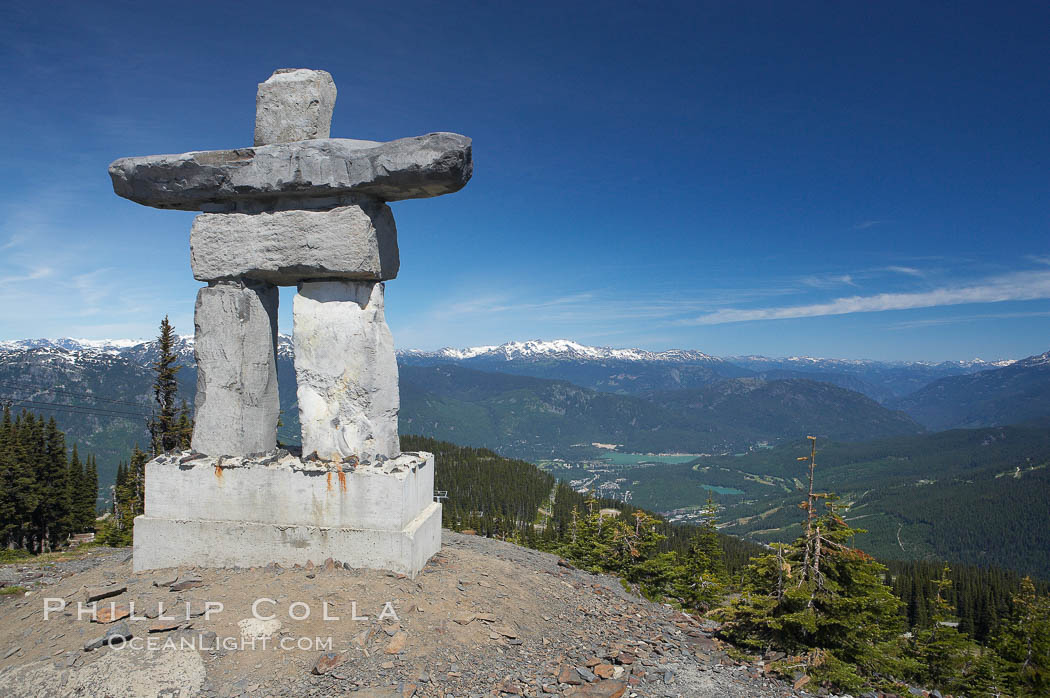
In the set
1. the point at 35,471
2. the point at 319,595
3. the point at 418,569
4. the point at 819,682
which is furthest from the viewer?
the point at 35,471

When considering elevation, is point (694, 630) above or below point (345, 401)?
below

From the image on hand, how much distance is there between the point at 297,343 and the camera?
30.2 ft

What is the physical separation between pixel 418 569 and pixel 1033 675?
80.6 feet

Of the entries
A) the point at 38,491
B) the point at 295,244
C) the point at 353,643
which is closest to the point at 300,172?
the point at 295,244

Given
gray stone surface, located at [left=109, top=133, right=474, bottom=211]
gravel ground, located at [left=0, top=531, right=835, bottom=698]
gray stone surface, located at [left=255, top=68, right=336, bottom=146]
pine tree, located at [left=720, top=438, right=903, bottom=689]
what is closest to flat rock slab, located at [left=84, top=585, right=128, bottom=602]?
gravel ground, located at [left=0, top=531, right=835, bottom=698]

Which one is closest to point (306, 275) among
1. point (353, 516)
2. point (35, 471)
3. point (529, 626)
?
point (353, 516)

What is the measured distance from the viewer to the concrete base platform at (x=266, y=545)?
8.23 meters

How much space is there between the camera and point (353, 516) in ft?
27.4

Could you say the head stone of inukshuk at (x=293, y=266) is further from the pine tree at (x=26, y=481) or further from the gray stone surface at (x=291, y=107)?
the pine tree at (x=26, y=481)

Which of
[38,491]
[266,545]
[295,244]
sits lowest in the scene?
[38,491]

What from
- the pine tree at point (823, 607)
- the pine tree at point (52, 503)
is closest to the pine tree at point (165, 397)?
the pine tree at point (52, 503)

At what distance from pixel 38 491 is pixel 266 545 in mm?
42923

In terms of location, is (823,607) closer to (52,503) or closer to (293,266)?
(293,266)

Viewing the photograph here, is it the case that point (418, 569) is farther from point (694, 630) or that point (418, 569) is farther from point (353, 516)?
point (694, 630)
